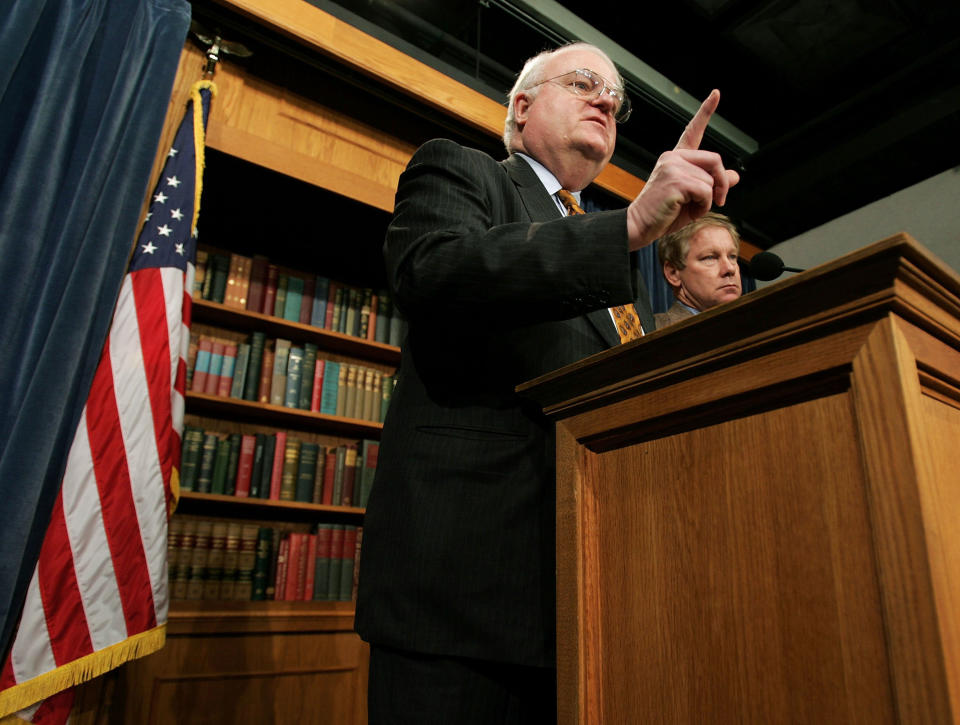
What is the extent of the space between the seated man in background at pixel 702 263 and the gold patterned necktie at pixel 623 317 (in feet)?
2.38

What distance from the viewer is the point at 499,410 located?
926mm

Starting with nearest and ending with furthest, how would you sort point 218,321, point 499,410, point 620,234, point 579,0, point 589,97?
1. point 620,234
2. point 499,410
3. point 589,97
4. point 218,321
5. point 579,0

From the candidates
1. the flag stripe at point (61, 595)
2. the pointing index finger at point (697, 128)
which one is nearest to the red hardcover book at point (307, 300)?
the flag stripe at point (61, 595)

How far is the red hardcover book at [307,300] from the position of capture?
3.01 m

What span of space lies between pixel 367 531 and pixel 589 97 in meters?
0.97

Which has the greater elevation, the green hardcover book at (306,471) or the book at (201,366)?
the book at (201,366)

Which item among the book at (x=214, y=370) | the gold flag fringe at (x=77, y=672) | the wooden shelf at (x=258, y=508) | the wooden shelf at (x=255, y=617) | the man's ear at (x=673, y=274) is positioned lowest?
the gold flag fringe at (x=77, y=672)

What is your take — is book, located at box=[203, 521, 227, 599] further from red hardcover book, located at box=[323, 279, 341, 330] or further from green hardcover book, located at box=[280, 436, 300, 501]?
red hardcover book, located at box=[323, 279, 341, 330]

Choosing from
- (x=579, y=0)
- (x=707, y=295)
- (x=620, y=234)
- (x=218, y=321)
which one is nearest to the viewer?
(x=620, y=234)

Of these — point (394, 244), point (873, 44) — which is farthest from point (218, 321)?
point (873, 44)

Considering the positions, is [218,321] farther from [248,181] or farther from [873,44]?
[873,44]

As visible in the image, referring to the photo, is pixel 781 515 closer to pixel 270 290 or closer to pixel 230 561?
pixel 230 561

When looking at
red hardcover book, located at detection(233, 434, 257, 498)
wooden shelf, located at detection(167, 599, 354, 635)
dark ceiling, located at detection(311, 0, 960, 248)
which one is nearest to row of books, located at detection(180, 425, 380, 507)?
red hardcover book, located at detection(233, 434, 257, 498)

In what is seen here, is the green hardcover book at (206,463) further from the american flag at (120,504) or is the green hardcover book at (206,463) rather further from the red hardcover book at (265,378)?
the american flag at (120,504)
